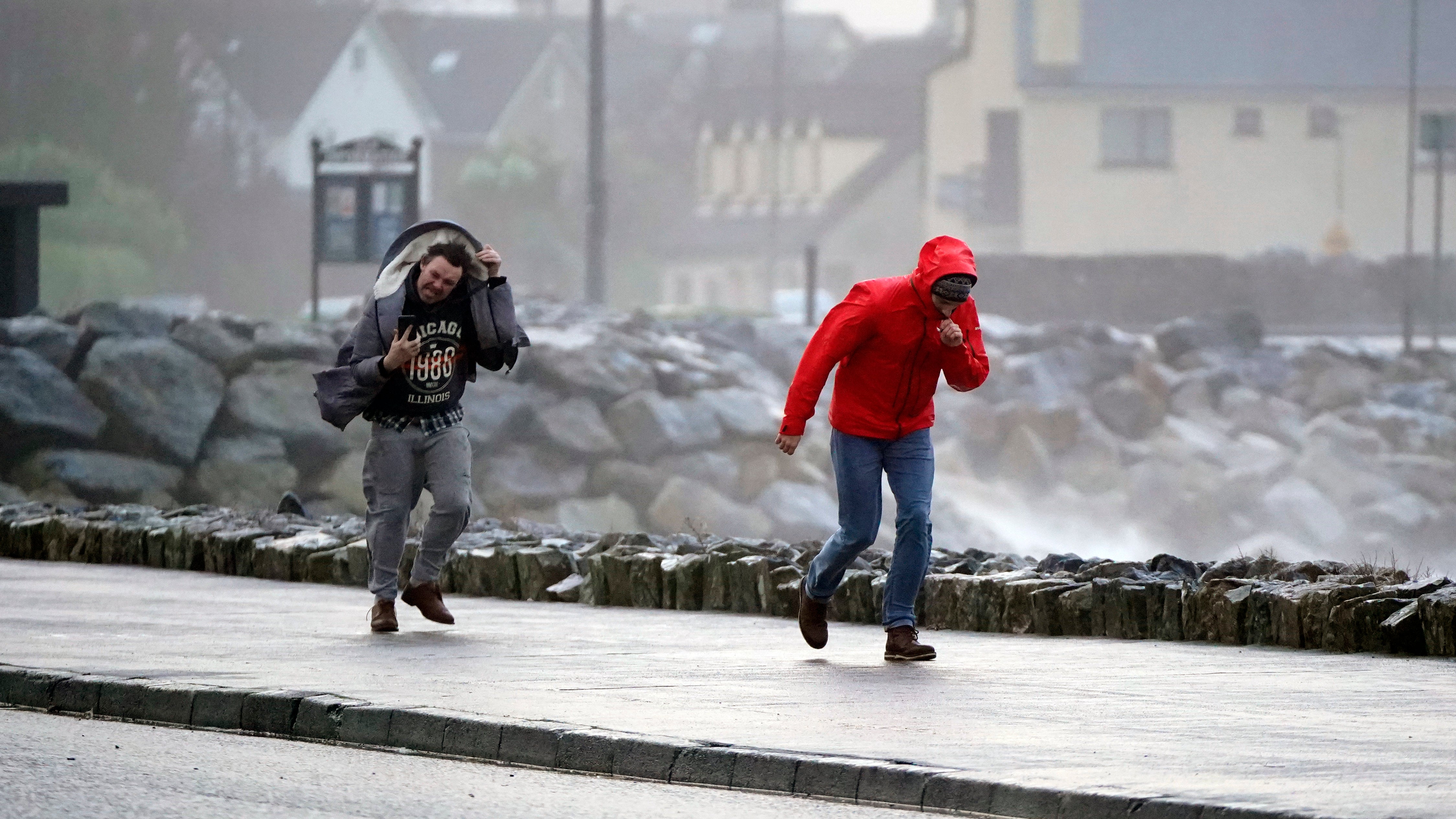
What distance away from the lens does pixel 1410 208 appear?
53.7 metres

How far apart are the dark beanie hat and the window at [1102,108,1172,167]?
182 ft

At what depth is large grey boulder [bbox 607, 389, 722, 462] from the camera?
3192cm

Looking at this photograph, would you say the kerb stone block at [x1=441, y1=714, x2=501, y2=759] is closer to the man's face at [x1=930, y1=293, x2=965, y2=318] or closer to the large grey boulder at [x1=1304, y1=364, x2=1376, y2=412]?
the man's face at [x1=930, y1=293, x2=965, y2=318]

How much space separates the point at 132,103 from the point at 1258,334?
37.0 metres

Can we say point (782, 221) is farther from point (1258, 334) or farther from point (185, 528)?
point (185, 528)

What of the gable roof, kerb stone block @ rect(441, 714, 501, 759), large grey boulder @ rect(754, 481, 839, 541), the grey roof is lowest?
large grey boulder @ rect(754, 481, 839, 541)

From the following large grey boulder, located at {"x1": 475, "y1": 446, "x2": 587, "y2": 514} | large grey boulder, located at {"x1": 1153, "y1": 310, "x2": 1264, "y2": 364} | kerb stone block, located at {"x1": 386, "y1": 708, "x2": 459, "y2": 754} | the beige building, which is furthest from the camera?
the beige building

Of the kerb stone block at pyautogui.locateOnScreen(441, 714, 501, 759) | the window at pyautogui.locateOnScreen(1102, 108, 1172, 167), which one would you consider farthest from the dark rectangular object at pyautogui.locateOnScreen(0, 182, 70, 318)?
the window at pyautogui.locateOnScreen(1102, 108, 1172, 167)

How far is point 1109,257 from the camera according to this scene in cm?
5506

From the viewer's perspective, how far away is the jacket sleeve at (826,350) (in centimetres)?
974

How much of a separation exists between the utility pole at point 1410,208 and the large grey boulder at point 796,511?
55.4 ft

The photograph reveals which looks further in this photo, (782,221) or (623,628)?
(782,221)

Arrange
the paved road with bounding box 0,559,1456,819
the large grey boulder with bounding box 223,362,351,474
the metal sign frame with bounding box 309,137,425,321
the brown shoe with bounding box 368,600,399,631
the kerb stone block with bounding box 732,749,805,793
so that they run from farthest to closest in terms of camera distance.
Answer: the metal sign frame with bounding box 309,137,425,321, the large grey boulder with bounding box 223,362,351,474, the brown shoe with bounding box 368,600,399,631, the kerb stone block with bounding box 732,749,805,793, the paved road with bounding box 0,559,1456,819

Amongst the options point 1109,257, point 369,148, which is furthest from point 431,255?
point 1109,257
